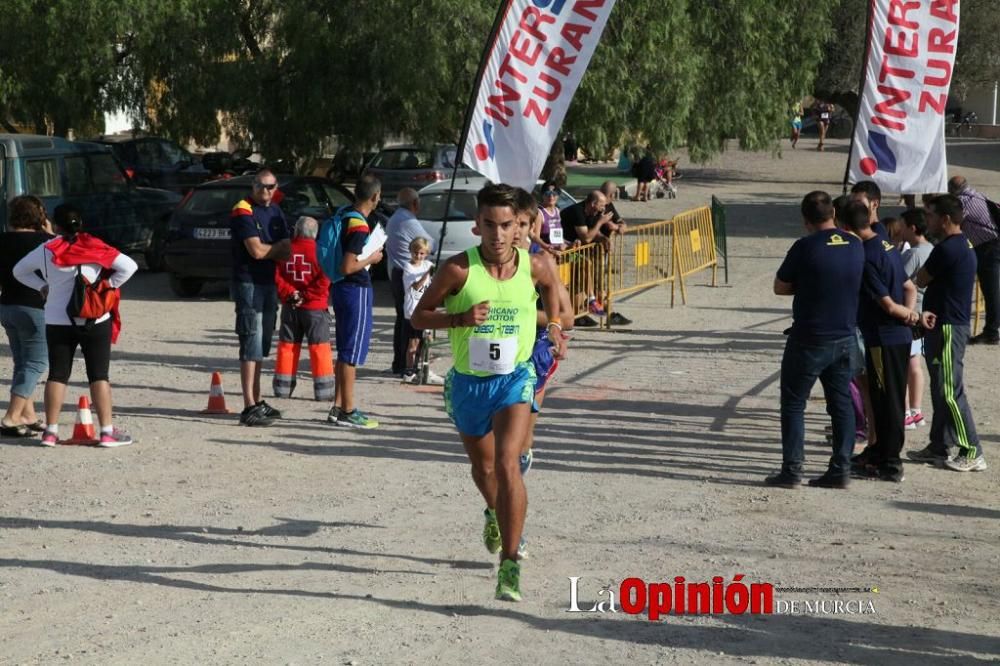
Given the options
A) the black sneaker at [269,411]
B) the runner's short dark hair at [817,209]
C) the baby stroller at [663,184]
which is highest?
the baby stroller at [663,184]

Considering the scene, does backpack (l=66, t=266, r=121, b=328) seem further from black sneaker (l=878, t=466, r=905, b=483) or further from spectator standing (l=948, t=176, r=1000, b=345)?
spectator standing (l=948, t=176, r=1000, b=345)

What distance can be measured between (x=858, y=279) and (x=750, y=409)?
3263 millimetres

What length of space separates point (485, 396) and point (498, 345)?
240 millimetres

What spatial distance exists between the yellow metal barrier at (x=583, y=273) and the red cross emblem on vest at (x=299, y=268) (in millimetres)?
5257

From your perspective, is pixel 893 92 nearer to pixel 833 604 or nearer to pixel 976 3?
pixel 833 604

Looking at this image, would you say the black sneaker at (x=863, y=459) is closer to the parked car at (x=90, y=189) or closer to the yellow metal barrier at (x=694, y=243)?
the yellow metal barrier at (x=694, y=243)

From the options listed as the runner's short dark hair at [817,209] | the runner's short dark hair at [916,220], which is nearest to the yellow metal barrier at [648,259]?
the runner's short dark hair at [916,220]

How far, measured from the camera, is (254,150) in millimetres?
27328

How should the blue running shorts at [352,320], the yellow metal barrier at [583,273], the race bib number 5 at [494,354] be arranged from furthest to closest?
1. the yellow metal barrier at [583,273]
2. the blue running shorts at [352,320]
3. the race bib number 5 at [494,354]

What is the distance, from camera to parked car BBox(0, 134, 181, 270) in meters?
20.5

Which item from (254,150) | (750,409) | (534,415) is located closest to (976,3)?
(254,150)

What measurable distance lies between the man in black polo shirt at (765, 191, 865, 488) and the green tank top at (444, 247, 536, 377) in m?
2.84

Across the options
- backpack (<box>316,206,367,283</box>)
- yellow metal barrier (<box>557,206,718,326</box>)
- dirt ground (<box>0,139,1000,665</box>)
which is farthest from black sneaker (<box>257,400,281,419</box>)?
yellow metal barrier (<box>557,206,718,326</box>)

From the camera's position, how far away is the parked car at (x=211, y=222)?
19.4m
